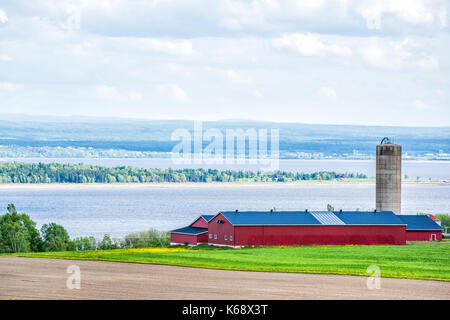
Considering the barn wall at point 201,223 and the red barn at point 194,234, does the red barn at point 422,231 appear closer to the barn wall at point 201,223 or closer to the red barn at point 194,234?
the red barn at point 194,234

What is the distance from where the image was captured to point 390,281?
32.0m

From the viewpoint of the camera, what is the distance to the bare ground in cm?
2742

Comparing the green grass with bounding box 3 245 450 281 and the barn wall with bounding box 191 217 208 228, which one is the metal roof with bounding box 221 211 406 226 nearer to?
the barn wall with bounding box 191 217 208 228

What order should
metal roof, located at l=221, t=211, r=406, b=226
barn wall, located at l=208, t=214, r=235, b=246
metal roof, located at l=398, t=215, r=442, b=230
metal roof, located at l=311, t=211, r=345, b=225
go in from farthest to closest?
1. metal roof, located at l=398, t=215, r=442, b=230
2. metal roof, located at l=311, t=211, r=345, b=225
3. metal roof, located at l=221, t=211, r=406, b=226
4. barn wall, located at l=208, t=214, r=235, b=246

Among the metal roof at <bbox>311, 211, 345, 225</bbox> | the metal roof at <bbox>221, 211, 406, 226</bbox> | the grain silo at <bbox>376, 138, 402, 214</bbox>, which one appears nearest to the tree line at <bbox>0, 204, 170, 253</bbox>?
the metal roof at <bbox>221, 211, 406, 226</bbox>

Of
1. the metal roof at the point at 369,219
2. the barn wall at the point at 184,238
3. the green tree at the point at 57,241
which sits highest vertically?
the metal roof at the point at 369,219

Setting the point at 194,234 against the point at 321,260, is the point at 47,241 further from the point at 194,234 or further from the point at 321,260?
the point at 321,260

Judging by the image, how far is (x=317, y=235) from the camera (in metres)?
58.9

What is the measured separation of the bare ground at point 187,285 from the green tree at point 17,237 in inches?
1330

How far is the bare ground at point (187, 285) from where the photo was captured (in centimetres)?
2742

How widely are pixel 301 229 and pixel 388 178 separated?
20.3 metres

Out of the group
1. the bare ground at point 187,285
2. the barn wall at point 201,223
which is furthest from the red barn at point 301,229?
the bare ground at point 187,285

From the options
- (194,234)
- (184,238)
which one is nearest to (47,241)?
(184,238)

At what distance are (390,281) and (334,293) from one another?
4.43 metres
